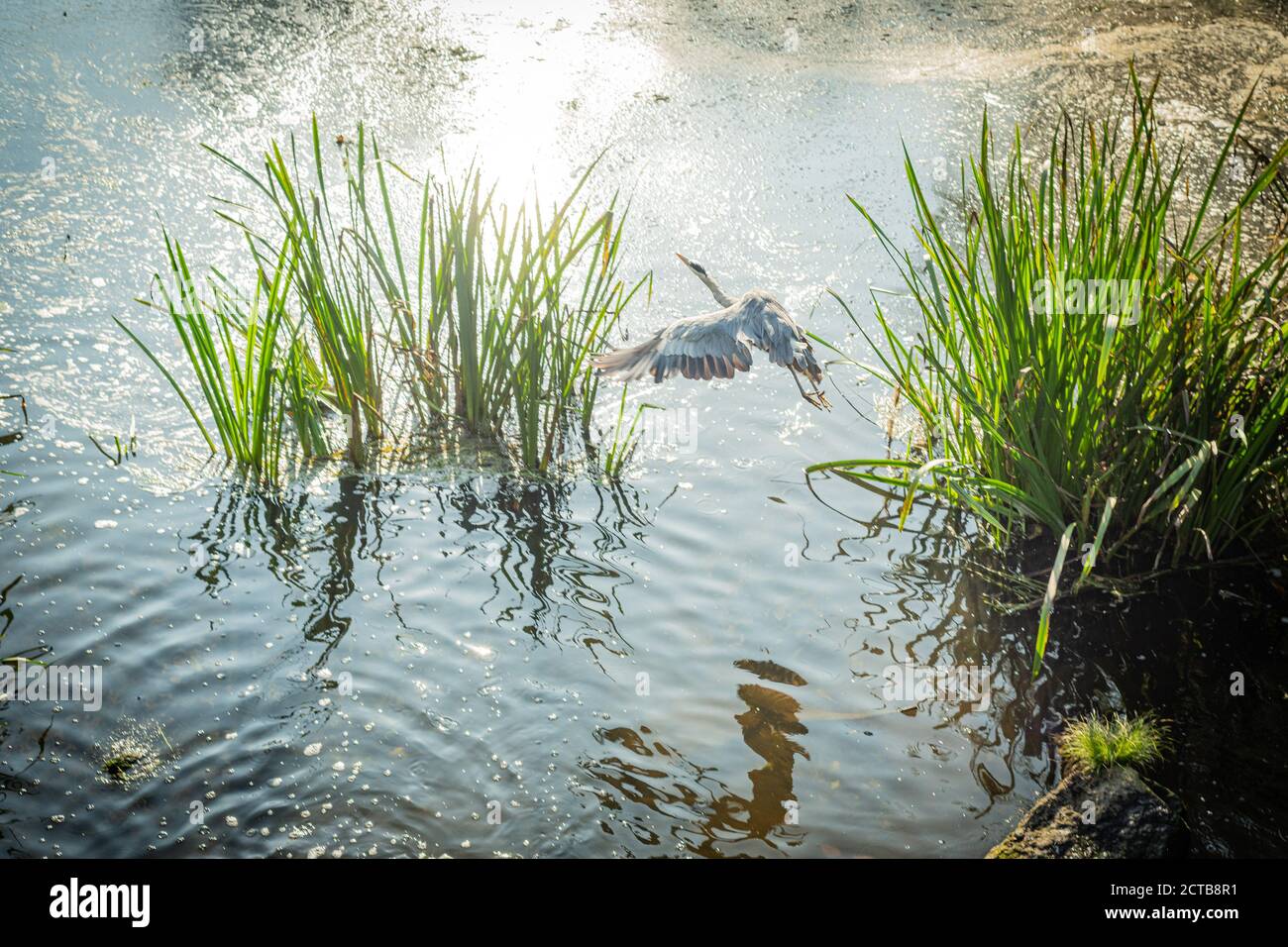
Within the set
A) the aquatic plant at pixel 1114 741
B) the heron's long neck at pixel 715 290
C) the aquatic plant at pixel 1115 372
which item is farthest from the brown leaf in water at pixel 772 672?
the heron's long neck at pixel 715 290

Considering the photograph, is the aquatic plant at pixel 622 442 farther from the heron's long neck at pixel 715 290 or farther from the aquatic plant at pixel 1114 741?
the aquatic plant at pixel 1114 741

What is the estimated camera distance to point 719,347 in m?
3.18

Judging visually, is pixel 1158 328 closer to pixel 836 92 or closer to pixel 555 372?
pixel 555 372

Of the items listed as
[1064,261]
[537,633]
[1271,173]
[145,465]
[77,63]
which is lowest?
[537,633]

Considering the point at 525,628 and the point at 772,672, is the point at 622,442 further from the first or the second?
the point at 772,672

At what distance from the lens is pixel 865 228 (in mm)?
5070

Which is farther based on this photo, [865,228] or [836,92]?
[836,92]

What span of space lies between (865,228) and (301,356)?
110 inches

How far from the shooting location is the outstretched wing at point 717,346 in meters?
3.09

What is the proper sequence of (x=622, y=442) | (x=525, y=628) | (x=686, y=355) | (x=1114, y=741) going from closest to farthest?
(x=1114, y=741), (x=525, y=628), (x=686, y=355), (x=622, y=442)

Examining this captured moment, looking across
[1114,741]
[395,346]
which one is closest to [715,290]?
[395,346]

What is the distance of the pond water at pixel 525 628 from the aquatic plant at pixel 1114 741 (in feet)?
0.22

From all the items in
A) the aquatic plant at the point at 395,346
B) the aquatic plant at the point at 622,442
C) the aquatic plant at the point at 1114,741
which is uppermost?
the aquatic plant at the point at 395,346
